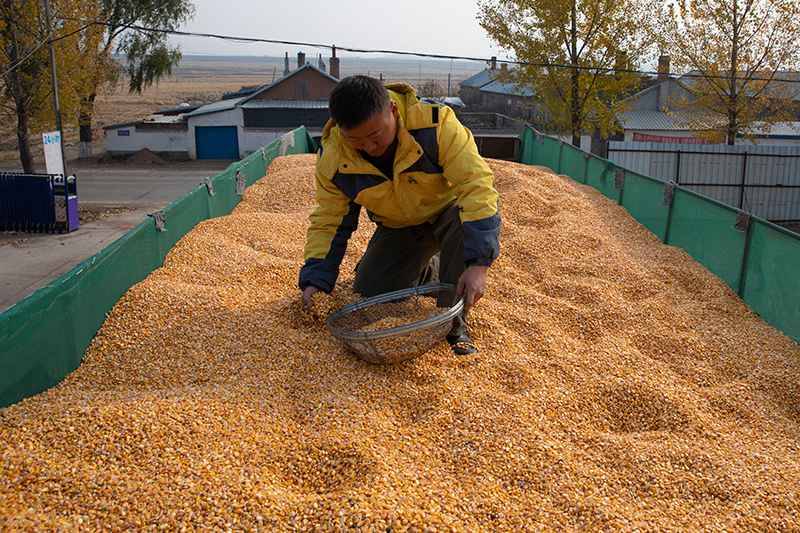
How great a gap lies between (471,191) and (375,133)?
54 centimetres

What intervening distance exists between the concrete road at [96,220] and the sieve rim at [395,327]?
7.32 meters

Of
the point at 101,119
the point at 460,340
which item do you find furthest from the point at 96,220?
the point at 101,119

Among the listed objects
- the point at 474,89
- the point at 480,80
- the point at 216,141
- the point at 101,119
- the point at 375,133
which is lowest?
the point at 216,141

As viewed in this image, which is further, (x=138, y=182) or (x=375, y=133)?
(x=138, y=182)

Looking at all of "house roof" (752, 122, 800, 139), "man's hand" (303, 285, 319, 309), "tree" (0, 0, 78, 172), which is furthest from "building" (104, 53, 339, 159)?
"man's hand" (303, 285, 319, 309)

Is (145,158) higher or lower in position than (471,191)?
lower

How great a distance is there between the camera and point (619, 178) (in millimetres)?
8250

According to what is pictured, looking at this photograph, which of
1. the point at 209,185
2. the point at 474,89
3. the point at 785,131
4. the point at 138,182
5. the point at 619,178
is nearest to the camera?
the point at 209,185

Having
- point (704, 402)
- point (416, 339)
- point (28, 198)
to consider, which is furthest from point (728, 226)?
point (28, 198)

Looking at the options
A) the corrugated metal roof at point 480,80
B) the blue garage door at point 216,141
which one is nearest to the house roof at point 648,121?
the blue garage door at point 216,141

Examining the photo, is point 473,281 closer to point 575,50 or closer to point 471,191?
point 471,191

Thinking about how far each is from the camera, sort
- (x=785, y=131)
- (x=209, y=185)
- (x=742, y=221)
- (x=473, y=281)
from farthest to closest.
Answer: (x=785, y=131)
(x=209, y=185)
(x=742, y=221)
(x=473, y=281)

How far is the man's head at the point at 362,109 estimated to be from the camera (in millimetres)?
3104

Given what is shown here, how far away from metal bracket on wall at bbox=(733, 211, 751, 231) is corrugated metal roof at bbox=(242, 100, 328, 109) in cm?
2426
